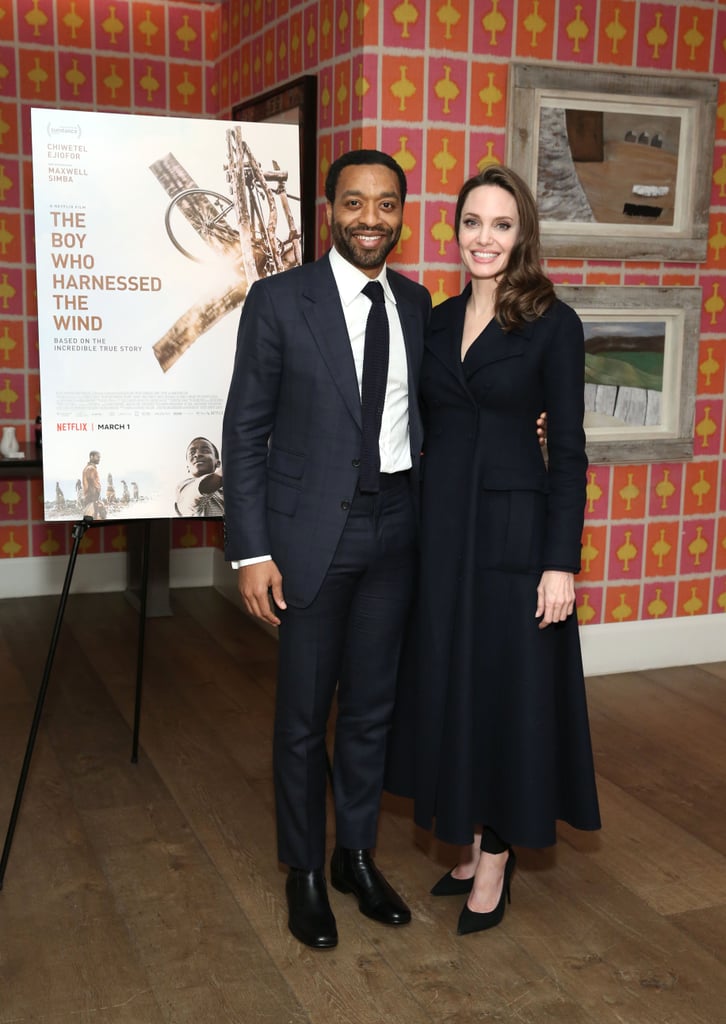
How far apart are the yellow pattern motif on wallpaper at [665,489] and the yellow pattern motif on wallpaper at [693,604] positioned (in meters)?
0.37

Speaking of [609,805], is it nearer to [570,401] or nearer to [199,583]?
[570,401]

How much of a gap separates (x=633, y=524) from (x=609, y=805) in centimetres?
142

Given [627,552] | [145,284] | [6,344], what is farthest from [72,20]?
[627,552]

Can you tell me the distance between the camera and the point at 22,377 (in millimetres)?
5102

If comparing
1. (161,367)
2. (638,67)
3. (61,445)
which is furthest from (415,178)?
(61,445)

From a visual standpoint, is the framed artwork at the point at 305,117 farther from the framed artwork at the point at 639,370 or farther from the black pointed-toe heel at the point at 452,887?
the black pointed-toe heel at the point at 452,887

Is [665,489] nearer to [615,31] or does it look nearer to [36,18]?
[615,31]

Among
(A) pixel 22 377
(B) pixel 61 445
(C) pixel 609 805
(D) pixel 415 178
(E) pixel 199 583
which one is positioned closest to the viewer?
(B) pixel 61 445

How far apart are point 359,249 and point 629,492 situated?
89.1 inches

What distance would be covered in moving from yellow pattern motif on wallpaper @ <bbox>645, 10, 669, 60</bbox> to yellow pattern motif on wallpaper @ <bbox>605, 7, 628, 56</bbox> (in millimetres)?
102

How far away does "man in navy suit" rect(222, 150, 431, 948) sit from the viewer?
231cm

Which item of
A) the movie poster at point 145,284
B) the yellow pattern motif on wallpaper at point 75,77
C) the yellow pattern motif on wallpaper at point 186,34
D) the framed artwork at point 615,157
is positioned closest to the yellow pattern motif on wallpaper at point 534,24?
the framed artwork at point 615,157

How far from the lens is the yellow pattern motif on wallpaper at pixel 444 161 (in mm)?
3838

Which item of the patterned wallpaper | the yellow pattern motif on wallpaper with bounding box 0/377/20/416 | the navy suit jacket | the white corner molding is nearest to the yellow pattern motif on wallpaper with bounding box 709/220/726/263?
the patterned wallpaper
